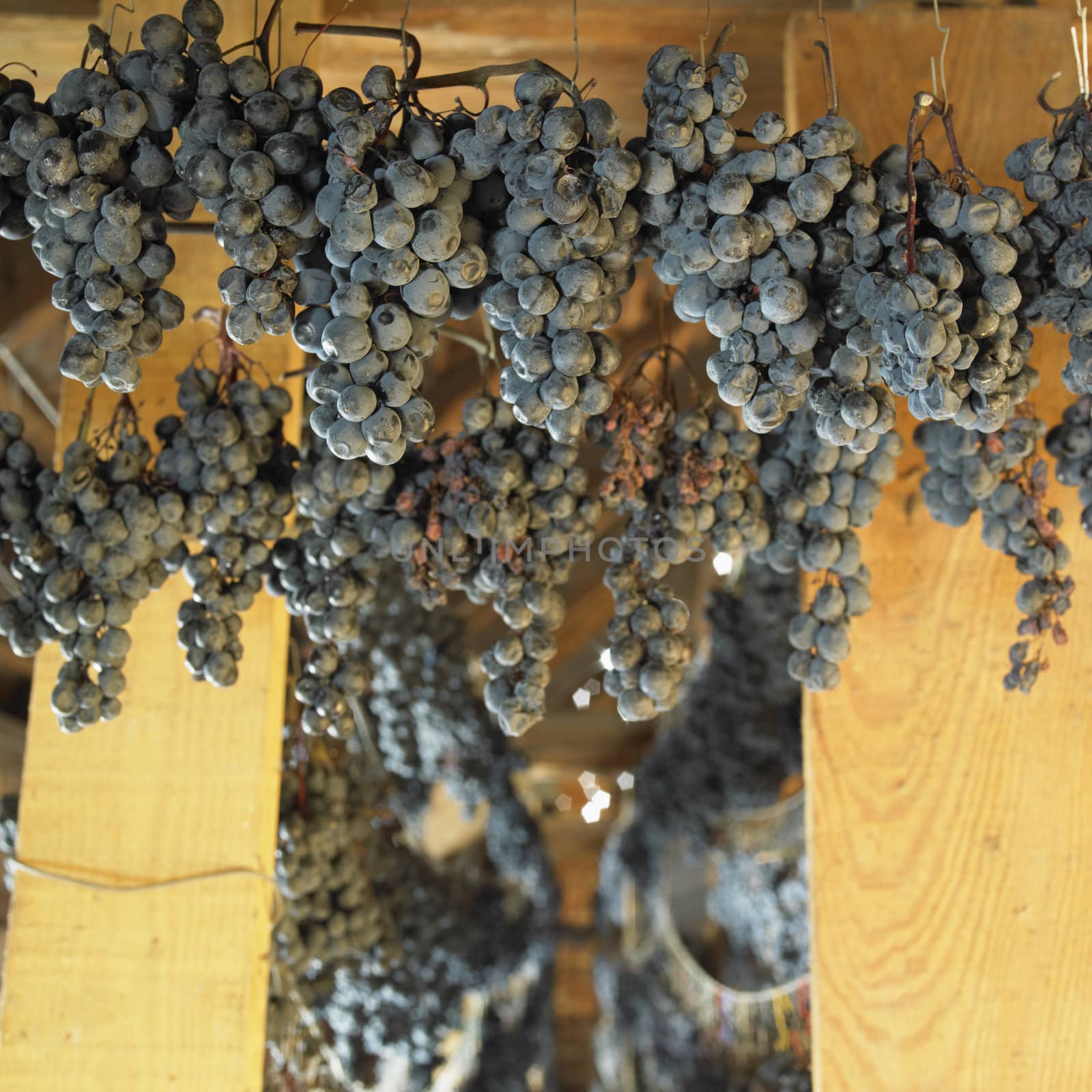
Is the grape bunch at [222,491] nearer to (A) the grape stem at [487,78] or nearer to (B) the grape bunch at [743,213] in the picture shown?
(A) the grape stem at [487,78]

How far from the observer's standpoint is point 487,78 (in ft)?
3.76

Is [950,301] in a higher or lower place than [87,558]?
higher

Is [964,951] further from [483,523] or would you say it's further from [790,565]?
[483,523]

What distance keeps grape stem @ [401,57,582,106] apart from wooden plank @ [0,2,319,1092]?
2.05 ft

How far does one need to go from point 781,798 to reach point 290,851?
6.92 feet

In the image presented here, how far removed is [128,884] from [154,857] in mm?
54

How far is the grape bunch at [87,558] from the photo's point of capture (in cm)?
139

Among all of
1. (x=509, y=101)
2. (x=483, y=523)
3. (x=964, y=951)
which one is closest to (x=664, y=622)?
(x=483, y=523)

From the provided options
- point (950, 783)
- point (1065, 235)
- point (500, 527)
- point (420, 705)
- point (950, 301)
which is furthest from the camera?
point (420, 705)

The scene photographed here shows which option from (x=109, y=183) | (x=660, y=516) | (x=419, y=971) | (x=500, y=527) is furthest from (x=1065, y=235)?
(x=419, y=971)

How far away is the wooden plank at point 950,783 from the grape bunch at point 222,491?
89cm

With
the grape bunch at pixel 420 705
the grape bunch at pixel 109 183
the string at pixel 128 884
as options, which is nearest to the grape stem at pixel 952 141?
the grape bunch at pixel 109 183

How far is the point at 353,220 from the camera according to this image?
107 cm

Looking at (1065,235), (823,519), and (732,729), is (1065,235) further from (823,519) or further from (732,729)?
(732,729)
